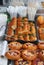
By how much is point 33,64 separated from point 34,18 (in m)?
0.80

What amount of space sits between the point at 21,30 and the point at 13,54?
0.38 metres

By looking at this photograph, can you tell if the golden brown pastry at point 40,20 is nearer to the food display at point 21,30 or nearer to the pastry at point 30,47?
the food display at point 21,30

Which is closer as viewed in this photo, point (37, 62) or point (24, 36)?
point (37, 62)

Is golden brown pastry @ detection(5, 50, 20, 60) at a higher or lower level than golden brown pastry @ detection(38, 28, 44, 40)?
lower

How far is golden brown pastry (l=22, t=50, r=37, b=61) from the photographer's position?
184 centimetres

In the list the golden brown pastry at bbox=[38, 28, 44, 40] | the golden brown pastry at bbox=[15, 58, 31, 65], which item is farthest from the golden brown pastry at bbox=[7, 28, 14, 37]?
the golden brown pastry at bbox=[15, 58, 31, 65]

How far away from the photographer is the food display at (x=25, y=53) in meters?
1.84

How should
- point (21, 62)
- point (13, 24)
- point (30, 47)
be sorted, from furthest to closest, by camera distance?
point (13, 24) < point (30, 47) < point (21, 62)

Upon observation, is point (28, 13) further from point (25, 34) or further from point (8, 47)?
point (8, 47)

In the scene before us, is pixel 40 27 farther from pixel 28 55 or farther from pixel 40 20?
pixel 28 55

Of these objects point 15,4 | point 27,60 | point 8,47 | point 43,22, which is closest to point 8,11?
point 15,4

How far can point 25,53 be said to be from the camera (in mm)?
1900

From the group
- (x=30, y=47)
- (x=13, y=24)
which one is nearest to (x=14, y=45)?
(x=30, y=47)

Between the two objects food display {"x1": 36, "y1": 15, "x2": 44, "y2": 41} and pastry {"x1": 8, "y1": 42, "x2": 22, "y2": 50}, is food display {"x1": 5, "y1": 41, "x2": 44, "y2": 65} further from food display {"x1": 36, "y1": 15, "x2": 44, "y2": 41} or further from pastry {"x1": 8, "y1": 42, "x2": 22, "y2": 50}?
food display {"x1": 36, "y1": 15, "x2": 44, "y2": 41}
